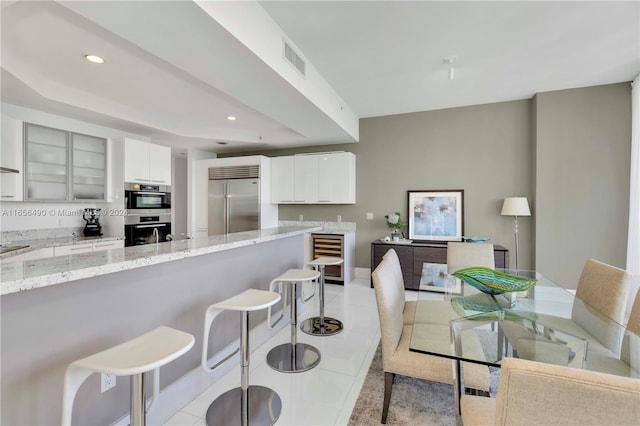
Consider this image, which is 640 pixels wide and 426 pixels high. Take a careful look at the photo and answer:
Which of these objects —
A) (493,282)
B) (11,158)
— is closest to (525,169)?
(493,282)

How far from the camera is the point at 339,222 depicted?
17.3 feet

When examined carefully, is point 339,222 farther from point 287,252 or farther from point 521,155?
point 521,155

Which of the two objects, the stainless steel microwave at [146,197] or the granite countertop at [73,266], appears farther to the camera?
the stainless steel microwave at [146,197]

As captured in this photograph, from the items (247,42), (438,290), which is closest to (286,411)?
(438,290)

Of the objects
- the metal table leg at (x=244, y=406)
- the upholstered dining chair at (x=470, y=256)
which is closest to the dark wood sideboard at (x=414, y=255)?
the upholstered dining chair at (x=470, y=256)

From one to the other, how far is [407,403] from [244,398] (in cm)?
105

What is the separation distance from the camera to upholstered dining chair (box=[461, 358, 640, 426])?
630 millimetres

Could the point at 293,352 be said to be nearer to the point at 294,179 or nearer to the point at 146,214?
the point at 146,214

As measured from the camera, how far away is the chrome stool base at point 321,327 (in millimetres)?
2916

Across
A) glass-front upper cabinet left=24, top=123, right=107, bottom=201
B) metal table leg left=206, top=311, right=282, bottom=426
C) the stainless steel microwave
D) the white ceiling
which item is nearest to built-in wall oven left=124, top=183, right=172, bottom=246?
the stainless steel microwave

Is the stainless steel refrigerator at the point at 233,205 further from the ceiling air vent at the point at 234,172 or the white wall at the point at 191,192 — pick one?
the white wall at the point at 191,192

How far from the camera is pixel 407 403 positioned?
190 centimetres

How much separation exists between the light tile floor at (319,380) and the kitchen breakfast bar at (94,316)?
0.12 metres

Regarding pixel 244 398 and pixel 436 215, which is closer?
pixel 244 398
